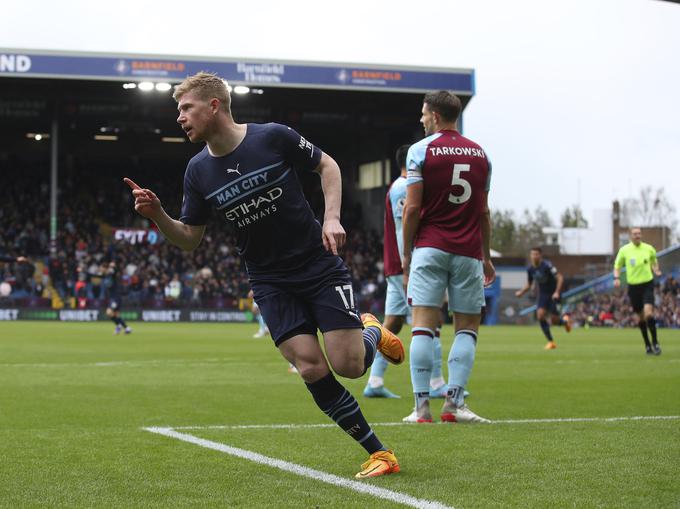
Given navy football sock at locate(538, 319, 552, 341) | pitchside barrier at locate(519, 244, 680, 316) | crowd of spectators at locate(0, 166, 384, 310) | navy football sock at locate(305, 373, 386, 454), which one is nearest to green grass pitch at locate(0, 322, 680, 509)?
navy football sock at locate(305, 373, 386, 454)

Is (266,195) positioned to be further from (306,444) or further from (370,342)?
(306,444)

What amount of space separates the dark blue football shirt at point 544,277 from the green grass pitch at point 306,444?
9.14 metres

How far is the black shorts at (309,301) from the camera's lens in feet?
17.3

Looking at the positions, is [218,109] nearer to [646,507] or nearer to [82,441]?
[82,441]

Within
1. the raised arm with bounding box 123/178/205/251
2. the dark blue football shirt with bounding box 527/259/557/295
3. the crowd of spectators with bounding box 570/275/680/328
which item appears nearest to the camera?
the raised arm with bounding box 123/178/205/251

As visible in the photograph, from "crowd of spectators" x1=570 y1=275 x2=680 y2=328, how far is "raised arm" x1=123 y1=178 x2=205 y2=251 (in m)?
36.5

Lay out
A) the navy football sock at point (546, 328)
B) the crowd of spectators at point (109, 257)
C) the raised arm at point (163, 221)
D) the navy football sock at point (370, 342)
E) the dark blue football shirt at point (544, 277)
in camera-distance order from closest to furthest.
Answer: the raised arm at point (163, 221)
the navy football sock at point (370, 342)
the navy football sock at point (546, 328)
the dark blue football shirt at point (544, 277)
the crowd of spectators at point (109, 257)

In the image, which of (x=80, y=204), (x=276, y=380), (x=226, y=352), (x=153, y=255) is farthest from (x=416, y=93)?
(x=276, y=380)

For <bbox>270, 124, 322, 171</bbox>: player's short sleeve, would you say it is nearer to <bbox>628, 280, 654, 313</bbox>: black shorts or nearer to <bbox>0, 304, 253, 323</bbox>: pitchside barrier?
<bbox>628, 280, 654, 313</bbox>: black shorts

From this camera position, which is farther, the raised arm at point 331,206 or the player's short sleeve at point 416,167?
the player's short sleeve at point 416,167

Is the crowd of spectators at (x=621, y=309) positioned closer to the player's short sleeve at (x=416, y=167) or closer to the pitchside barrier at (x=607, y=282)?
the pitchside barrier at (x=607, y=282)

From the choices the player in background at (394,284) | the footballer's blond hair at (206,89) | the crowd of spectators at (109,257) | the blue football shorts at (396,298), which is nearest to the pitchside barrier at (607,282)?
the crowd of spectators at (109,257)

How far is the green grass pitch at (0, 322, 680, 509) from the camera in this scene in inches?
181

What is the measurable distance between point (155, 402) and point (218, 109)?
4342 mm
